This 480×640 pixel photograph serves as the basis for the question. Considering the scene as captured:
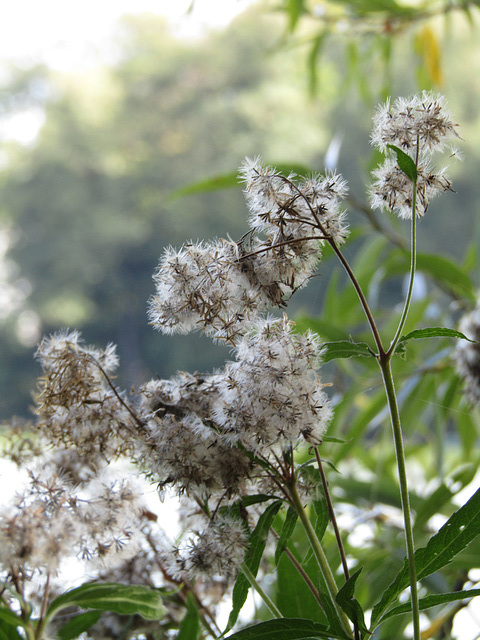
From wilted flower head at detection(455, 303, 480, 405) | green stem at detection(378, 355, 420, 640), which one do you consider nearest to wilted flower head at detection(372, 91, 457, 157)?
green stem at detection(378, 355, 420, 640)

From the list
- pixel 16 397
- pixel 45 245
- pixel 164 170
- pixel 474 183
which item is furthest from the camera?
pixel 164 170

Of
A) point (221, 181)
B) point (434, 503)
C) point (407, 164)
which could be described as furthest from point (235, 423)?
point (221, 181)

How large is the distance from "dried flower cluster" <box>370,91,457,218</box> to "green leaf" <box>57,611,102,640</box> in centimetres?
25

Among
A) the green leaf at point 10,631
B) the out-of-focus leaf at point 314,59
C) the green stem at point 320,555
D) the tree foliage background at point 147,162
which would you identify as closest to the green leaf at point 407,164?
the green stem at point 320,555

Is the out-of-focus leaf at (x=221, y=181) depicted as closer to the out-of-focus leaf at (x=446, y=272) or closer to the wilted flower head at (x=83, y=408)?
the out-of-focus leaf at (x=446, y=272)

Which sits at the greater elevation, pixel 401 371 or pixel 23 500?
pixel 401 371

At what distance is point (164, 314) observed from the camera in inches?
10.8

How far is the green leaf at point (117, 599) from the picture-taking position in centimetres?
27

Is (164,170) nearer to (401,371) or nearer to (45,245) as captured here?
(45,245)

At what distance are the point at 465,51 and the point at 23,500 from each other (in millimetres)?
8976

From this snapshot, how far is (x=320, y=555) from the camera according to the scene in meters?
0.26

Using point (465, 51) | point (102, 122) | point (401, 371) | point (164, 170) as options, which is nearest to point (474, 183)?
point (465, 51)

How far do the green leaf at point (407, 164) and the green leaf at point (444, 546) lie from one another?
14 cm

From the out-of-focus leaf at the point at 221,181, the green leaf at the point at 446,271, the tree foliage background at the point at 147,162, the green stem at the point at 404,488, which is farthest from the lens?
the tree foliage background at the point at 147,162
